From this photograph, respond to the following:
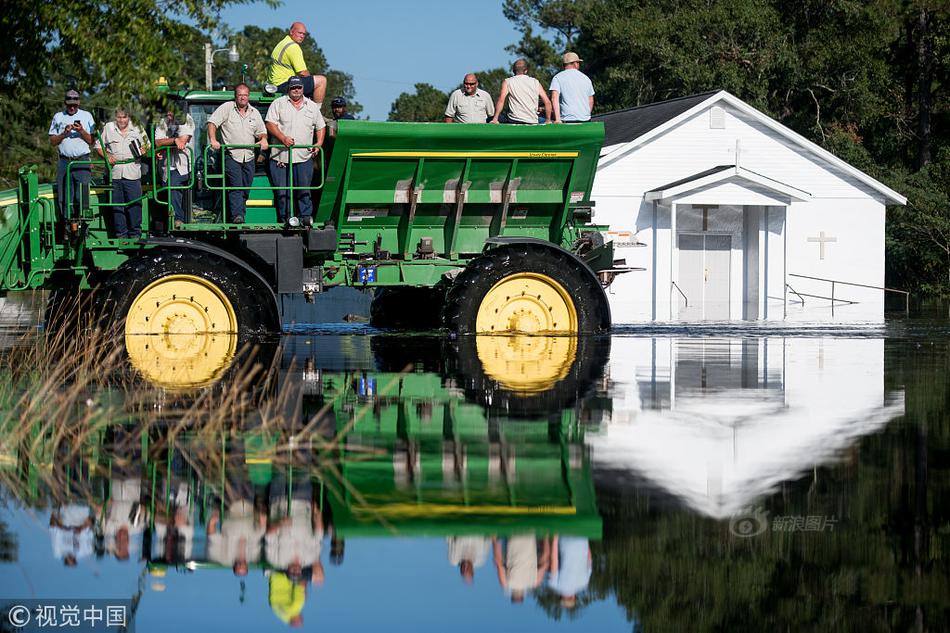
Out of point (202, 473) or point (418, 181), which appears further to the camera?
point (418, 181)

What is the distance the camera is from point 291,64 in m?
17.0

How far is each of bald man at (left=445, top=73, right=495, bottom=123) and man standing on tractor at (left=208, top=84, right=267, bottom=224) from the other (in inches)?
103

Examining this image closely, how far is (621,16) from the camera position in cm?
7100

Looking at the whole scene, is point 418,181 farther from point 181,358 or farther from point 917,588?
point 917,588

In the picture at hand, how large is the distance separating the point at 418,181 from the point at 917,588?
1191 cm

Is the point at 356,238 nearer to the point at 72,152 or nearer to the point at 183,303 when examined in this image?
the point at 183,303

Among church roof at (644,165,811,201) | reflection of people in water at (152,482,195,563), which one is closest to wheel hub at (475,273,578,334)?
reflection of people in water at (152,482,195,563)

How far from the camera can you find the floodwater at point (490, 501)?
17.1ft

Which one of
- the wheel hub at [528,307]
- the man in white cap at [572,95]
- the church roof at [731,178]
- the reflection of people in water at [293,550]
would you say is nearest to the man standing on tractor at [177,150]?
the wheel hub at [528,307]

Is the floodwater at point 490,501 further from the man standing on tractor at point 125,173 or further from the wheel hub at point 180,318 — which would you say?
the man standing on tractor at point 125,173

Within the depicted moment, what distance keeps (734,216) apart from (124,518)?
3503 cm

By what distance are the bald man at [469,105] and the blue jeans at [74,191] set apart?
430cm

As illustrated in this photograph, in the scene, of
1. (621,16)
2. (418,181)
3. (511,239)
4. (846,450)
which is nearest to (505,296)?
(511,239)

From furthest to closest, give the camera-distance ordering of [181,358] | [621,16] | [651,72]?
[621,16]
[651,72]
[181,358]
